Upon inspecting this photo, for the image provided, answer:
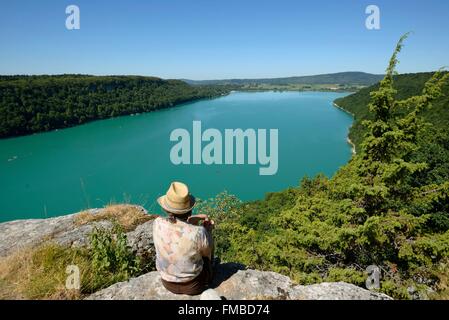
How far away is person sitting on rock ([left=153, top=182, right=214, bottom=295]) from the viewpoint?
2973mm

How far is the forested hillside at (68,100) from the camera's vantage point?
67.9 meters

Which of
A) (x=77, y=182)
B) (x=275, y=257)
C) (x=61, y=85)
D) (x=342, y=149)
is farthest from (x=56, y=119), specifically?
(x=275, y=257)

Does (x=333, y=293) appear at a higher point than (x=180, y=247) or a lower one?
lower

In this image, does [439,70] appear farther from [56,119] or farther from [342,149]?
[56,119]

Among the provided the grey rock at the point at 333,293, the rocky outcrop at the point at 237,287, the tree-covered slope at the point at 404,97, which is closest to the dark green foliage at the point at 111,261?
the rocky outcrop at the point at 237,287

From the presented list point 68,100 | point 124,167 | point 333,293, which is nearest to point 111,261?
point 333,293

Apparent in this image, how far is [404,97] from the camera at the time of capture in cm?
6412

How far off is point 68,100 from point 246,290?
3744 inches

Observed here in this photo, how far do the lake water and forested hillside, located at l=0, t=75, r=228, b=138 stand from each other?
12.9ft

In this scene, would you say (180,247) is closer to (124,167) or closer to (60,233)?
(60,233)

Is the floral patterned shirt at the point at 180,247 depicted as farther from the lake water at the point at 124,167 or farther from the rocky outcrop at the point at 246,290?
the lake water at the point at 124,167

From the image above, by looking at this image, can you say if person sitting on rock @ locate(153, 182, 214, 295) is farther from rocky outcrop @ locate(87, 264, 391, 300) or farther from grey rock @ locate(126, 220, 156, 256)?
grey rock @ locate(126, 220, 156, 256)

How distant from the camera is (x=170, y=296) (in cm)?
305
